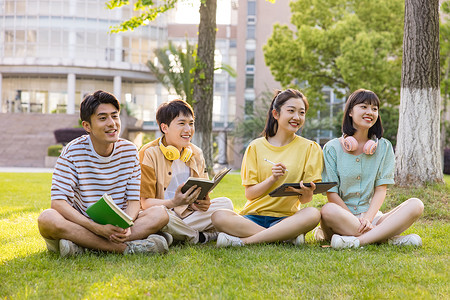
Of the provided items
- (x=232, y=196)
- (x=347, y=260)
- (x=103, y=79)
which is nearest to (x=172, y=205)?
(x=347, y=260)

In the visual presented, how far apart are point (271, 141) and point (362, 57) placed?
1647 centimetres

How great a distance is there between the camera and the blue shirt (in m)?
4.45

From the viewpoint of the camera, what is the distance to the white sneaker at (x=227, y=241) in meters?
4.17

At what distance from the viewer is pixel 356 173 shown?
4449mm

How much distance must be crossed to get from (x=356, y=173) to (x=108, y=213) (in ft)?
6.99

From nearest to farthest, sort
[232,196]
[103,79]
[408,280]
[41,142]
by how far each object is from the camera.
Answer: [408,280] → [232,196] → [41,142] → [103,79]

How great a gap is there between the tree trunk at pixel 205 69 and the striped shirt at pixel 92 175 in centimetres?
737

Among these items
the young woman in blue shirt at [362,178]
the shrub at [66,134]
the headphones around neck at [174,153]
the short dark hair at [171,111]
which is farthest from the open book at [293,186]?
the shrub at [66,134]

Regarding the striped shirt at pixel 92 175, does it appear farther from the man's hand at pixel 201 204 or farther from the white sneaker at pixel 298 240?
the white sneaker at pixel 298 240

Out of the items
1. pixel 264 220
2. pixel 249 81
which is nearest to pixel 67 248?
pixel 264 220

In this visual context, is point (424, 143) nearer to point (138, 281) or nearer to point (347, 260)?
point (347, 260)

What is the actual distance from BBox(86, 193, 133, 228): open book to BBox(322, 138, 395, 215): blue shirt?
1845 millimetres

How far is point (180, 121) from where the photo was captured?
431 centimetres

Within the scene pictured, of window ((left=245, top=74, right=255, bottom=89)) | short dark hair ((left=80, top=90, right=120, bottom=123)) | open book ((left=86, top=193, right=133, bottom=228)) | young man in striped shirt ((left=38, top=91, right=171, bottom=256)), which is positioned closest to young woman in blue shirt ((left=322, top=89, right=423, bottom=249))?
young man in striped shirt ((left=38, top=91, right=171, bottom=256))
